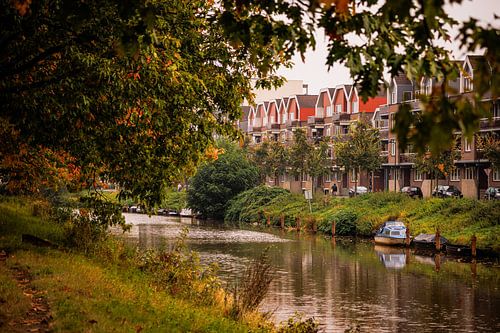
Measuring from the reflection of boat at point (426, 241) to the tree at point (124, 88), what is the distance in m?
30.1

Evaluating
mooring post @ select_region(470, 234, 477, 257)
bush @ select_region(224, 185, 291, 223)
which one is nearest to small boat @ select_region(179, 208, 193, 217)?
bush @ select_region(224, 185, 291, 223)

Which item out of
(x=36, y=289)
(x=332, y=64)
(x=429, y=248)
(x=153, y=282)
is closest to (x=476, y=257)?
(x=429, y=248)

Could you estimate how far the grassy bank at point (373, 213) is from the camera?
4806 centimetres

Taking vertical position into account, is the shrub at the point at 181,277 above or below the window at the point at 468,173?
below

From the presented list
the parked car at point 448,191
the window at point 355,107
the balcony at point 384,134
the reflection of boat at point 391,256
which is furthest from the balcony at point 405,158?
the reflection of boat at point 391,256

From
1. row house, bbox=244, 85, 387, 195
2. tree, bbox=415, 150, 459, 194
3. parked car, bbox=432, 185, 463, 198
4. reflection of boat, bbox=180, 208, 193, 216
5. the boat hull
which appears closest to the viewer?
the boat hull

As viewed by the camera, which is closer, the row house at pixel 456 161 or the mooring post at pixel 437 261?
the mooring post at pixel 437 261

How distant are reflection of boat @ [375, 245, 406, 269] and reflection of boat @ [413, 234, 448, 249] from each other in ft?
4.29

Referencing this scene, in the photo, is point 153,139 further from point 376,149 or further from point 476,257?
point 376,149

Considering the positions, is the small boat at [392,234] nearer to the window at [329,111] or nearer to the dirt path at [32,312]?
the dirt path at [32,312]

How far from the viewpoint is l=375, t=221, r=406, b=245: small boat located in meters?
50.2

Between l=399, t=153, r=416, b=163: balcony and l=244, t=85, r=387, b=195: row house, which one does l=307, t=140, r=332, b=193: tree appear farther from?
l=399, t=153, r=416, b=163: balcony

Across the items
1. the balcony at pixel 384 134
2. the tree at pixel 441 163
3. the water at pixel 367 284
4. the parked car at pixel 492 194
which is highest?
the balcony at pixel 384 134

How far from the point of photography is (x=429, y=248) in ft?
156
